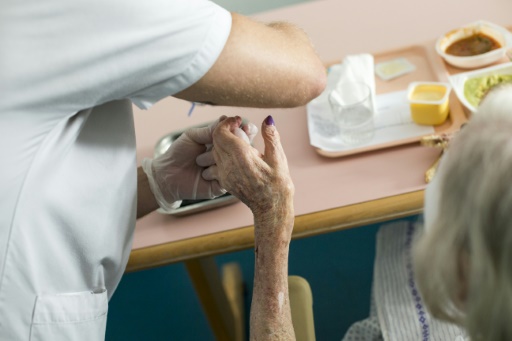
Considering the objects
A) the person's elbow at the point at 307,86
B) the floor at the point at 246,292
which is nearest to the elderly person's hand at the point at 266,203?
the person's elbow at the point at 307,86

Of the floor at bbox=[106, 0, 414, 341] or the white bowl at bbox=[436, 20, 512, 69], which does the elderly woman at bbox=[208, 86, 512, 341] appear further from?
the floor at bbox=[106, 0, 414, 341]

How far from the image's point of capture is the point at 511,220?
638 millimetres

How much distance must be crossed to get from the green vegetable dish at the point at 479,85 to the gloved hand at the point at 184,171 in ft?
1.71

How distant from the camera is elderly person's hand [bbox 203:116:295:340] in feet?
3.49

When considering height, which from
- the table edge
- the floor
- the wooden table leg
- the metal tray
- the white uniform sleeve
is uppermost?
the white uniform sleeve

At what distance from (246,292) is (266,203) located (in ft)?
3.91

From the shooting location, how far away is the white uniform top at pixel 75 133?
808mm

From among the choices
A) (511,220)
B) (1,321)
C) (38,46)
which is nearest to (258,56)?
(38,46)

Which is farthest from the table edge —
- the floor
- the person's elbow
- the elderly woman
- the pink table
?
the floor

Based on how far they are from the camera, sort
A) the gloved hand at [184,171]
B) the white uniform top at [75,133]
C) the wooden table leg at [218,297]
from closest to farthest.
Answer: the white uniform top at [75,133] → the gloved hand at [184,171] → the wooden table leg at [218,297]

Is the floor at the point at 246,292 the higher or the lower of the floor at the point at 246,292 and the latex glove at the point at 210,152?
the lower

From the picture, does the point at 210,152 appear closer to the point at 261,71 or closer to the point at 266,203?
the point at 266,203

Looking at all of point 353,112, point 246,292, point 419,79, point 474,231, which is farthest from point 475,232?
point 246,292

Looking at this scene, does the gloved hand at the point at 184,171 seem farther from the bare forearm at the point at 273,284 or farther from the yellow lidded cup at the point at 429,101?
the yellow lidded cup at the point at 429,101
